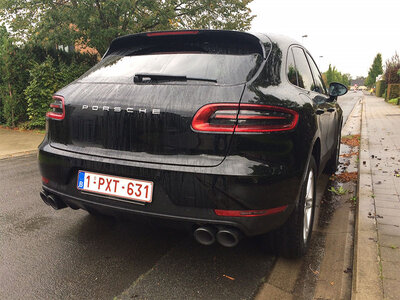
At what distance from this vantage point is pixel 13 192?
4.30 metres

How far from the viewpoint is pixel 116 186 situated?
210 centimetres

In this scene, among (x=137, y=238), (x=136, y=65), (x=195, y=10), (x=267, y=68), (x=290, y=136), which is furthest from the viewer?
(x=195, y=10)

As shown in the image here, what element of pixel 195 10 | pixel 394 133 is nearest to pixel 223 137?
pixel 394 133

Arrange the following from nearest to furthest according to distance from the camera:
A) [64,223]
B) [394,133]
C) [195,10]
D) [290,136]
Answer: [290,136] < [64,223] < [394,133] < [195,10]

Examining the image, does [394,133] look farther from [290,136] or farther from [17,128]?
[17,128]

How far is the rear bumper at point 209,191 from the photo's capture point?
74.8 inches

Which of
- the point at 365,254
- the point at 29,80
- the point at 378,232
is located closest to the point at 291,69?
the point at 365,254

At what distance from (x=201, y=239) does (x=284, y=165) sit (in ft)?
2.18

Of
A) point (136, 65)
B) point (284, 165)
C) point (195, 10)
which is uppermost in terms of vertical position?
point (195, 10)

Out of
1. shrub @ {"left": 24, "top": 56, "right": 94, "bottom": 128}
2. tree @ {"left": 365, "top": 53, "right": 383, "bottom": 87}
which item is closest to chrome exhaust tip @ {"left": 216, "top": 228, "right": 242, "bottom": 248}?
shrub @ {"left": 24, "top": 56, "right": 94, "bottom": 128}

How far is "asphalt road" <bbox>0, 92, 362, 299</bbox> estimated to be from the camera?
2184 millimetres

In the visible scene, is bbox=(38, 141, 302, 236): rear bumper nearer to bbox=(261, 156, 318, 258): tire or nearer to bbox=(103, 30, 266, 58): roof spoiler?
bbox=(261, 156, 318, 258): tire

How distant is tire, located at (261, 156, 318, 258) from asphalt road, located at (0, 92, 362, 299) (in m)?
0.15

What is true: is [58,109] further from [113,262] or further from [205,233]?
[205,233]
